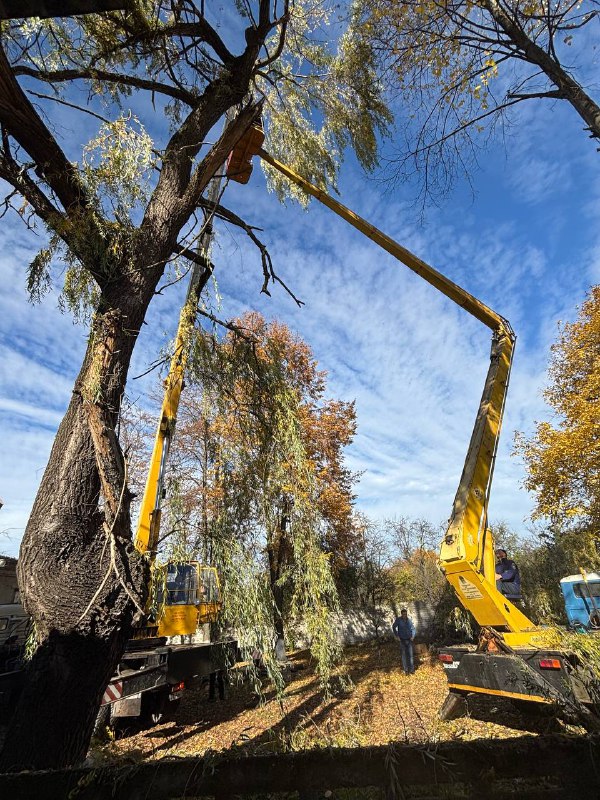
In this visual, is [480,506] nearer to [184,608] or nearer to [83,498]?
[83,498]

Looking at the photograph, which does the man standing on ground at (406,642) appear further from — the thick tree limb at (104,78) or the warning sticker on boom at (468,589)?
the thick tree limb at (104,78)

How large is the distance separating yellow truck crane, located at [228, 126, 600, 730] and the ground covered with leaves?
0.42m

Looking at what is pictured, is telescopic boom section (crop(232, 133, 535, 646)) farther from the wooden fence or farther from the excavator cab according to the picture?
the wooden fence

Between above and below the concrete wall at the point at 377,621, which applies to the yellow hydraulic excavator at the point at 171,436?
above

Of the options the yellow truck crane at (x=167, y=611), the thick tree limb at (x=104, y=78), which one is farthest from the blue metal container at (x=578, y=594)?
the thick tree limb at (x=104, y=78)

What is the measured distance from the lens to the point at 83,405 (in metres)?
2.77

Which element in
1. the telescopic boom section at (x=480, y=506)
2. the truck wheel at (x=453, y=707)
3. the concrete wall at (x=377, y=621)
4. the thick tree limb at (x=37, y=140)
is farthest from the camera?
the concrete wall at (x=377, y=621)

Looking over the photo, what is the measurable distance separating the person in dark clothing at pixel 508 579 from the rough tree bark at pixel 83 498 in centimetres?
637

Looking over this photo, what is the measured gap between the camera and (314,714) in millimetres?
7430

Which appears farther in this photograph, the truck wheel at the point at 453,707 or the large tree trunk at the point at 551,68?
the truck wheel at the point at 453,707

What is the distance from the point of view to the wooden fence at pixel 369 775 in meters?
1.25

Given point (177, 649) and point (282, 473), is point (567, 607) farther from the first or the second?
point (282, 473)

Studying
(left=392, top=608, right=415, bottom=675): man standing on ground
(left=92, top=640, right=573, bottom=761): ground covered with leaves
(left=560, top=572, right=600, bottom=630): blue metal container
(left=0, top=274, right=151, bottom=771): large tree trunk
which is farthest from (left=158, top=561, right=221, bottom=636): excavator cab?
(left=560, top=572, right=600, bottom=630): blue metal container

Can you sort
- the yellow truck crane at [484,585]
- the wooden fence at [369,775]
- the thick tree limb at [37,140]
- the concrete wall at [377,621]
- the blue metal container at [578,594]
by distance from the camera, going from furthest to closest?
the concrete wall at [377,621] < the blue metal container at [578,594] < the yellow truck crane at [484,585] < the thick tree limb at [37,140] < the wooden fence at [369,775]
